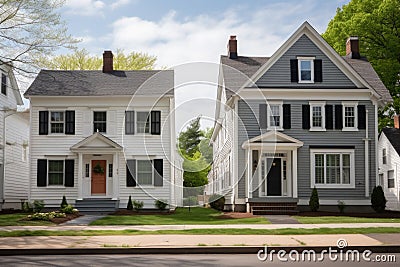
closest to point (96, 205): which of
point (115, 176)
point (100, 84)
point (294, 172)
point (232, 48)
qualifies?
point (115, 176)

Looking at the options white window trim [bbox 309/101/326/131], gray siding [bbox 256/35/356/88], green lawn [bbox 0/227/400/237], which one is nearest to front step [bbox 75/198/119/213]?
gray siding [bbox 256/35/356/88]

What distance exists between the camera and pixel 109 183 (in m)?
30.8

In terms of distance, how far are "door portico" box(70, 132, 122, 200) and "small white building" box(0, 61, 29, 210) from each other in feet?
16.6

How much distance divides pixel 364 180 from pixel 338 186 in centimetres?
136

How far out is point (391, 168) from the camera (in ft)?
111

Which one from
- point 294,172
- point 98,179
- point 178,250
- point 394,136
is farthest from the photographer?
point 394,136

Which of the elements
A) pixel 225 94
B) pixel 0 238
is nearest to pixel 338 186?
pixel 225 94

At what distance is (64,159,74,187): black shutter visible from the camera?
3072 cm

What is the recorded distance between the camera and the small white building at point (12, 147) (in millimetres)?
32844

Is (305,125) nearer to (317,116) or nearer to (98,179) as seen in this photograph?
(317,116)

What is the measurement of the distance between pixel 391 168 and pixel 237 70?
35.3 ft

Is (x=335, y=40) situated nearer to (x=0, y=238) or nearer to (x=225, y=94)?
(x=225, y=94)

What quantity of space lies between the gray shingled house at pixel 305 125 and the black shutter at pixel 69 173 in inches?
301

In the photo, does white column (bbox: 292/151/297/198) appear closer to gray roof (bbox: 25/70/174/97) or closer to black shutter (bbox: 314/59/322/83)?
black shutter (bbox: 314/59/322/83)
